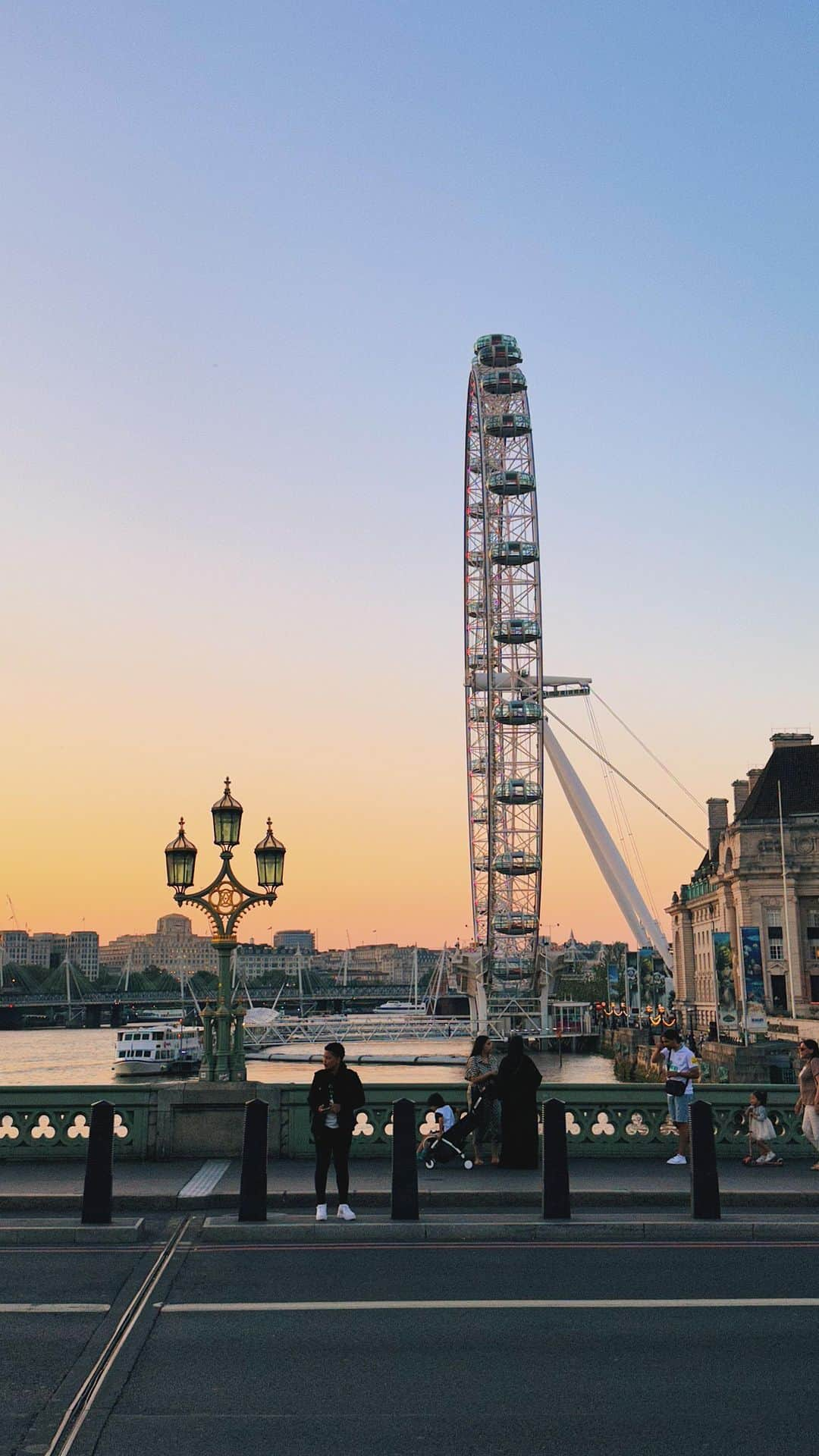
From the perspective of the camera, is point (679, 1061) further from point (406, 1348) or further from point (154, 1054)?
point (154, 1054)

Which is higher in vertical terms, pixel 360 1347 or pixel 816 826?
pixel 816 826

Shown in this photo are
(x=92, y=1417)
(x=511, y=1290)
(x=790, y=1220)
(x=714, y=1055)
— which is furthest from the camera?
(x=714, y=1055)

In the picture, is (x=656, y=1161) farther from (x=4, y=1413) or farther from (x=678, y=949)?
(x=678, y=949)

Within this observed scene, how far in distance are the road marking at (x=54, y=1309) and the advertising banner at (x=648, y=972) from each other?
93868mm

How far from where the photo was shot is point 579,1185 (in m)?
15.9

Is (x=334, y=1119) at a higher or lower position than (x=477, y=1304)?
higher

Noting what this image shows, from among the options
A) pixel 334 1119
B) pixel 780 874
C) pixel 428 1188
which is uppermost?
pixel 780 874

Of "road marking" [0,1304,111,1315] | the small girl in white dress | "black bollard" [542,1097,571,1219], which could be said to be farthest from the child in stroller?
"road marking" [0,1304,111,1315]

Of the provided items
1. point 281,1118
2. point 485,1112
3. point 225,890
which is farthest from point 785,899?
point 281,1118

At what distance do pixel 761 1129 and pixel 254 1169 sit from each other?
723 centimetres

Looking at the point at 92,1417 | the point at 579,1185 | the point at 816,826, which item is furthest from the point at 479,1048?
the point at 816,826

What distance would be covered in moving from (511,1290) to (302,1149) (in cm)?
715

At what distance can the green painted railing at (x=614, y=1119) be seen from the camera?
59.1 ft

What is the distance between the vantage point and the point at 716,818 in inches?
6275
